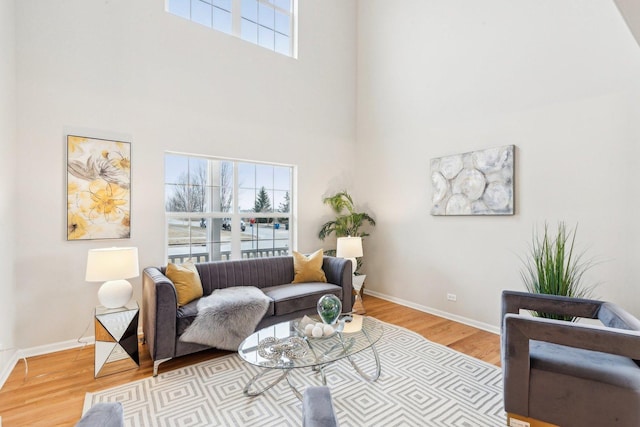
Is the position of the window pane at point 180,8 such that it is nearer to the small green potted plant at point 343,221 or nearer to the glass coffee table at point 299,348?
the small green potted plant at point 343,221

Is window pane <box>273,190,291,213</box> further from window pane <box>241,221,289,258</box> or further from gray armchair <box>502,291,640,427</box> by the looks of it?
gray armchair <box>502,291,640,427</box>

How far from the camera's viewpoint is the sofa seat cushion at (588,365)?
5.29 ft

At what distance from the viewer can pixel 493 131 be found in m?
3.62

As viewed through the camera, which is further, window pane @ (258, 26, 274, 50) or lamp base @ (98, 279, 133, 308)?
window pane @ (258, 26, 274, 50)

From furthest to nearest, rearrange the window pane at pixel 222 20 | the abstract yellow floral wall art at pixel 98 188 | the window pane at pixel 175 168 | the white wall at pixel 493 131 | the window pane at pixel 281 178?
the window pane at pixel 281 178
the window pane at pixel 222 20
the window pane at pixel 175 168
the abstract yellow floral wall art at pixel 98 188
the white wall at pixel 493 131

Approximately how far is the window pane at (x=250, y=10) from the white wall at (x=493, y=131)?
1.78 meters

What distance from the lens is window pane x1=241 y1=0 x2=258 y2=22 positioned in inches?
172

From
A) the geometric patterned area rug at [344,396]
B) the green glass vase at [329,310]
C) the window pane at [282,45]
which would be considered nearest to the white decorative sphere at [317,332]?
the green glass vase at [329,310]

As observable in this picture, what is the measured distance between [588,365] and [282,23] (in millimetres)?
5152

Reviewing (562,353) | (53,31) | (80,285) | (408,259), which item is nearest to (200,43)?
(53,31)

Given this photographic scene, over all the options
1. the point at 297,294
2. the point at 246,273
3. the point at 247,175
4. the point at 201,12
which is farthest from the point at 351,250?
the point at 201,12

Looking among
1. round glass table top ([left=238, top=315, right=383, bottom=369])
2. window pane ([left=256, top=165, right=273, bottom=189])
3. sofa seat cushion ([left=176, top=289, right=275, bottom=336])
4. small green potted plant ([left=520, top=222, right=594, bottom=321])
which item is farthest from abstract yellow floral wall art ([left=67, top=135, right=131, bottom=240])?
small green potted plant ([left=520, top=222, right=594, bottom=321])

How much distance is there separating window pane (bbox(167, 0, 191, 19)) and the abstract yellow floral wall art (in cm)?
174

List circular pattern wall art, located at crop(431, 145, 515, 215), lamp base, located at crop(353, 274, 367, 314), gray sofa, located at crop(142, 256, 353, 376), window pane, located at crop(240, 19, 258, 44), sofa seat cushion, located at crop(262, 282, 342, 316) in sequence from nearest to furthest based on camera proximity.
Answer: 1. gray sofa, located at crop(142, 256, 353, 376)
2. sofa seat cushion, located at crop(262, 282, 342, 316)
3. circular pattern wall art, located at crop(431, 145, 515, 215)
4. lamp base, located at crop(353, 274, 367, 314)
5. window pane, located at crop(240, 19, 258, 44)
